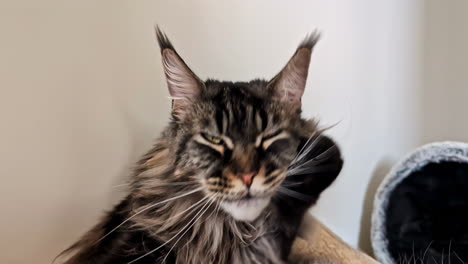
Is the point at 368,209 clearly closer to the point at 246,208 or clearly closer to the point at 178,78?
the point at 246,208

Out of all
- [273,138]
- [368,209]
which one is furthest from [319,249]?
[368,209]

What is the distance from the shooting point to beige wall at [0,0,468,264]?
3.74 feet

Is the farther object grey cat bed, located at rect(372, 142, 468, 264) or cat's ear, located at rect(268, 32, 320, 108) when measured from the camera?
grey cat bed, located at rect(372, 142, 468, 264)

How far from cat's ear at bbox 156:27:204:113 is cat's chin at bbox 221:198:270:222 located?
0.73 ft

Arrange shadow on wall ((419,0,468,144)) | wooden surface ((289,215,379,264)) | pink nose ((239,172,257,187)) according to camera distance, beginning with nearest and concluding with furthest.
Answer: pink nose ((239,172,257,187)) < wooden surface ((289,215,379,264)) < shadow on wall ((419,0,468,144))

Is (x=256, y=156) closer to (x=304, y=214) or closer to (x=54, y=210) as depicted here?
(x=304, y=214)

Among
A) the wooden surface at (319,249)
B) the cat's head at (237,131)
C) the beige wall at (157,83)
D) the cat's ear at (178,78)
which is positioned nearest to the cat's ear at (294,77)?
the cat's head at (237,131)

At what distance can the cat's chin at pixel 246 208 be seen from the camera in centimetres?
89

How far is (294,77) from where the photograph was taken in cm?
98

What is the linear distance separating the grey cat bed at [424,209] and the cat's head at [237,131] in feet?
2.18

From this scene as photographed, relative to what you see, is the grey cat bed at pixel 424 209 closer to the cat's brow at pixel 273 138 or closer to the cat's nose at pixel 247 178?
the cat's brow at pixel 273 138

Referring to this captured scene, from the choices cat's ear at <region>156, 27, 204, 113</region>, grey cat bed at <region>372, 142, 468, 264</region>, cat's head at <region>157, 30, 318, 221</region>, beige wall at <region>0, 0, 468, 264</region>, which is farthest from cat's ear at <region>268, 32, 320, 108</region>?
grey cat bed at <region>372, 142, 468, 264</region>

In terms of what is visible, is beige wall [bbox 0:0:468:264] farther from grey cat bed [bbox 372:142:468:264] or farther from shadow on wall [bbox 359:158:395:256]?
Result: grey cat bed [bbox 372:142:468:264]

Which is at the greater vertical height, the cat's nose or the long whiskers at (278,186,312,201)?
the cat's nose
